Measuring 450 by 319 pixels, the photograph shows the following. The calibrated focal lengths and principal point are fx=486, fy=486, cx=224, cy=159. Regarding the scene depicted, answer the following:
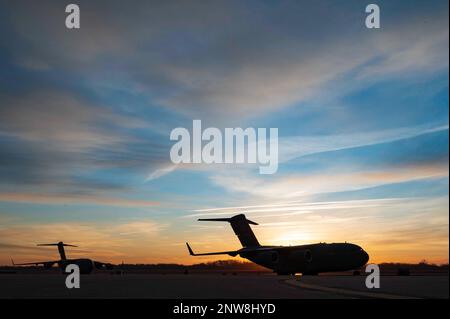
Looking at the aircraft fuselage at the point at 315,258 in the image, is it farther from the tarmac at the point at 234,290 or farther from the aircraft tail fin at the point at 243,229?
the tarmac at the point at 234,290

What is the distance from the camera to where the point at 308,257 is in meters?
66.5

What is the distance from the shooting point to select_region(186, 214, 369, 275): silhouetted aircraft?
64.1 metres

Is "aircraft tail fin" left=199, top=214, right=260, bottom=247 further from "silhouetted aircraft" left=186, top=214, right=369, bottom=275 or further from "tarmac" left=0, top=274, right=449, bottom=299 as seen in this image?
"tarmac" left=0, top=274, right=449, bottom=299

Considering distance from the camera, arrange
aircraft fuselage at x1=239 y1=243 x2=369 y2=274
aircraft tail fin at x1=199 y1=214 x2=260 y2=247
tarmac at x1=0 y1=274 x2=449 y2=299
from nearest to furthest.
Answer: tarmac at x1=0 y1=274 x2=449 y2=299
aircraft fuselage at x1=239 y1=243 x2=369 y2=274
aircraft tail fin at x1=199 y1=214 x2=260 y2=247

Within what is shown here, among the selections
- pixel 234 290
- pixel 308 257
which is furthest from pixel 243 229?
pixel 234 290

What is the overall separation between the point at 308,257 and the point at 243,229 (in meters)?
17.8

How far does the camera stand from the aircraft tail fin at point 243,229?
268 feet

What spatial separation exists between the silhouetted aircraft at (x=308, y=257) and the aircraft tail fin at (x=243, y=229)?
6087 mm

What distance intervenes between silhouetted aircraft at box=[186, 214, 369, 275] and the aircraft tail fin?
6.09m

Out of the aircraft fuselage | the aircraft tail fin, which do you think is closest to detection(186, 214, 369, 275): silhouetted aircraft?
the aircraft fuselage

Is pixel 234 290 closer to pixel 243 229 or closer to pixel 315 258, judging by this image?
pixel 315 258
